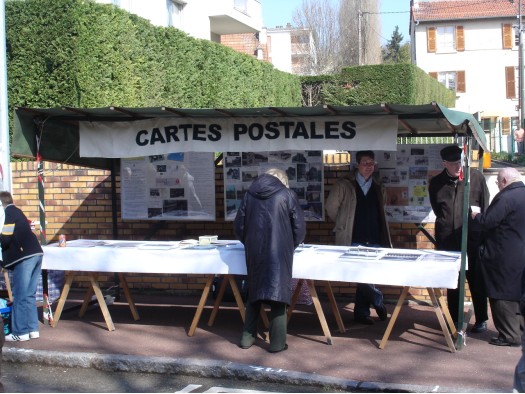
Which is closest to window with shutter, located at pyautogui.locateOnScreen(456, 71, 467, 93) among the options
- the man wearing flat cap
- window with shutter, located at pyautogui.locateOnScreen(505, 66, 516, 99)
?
window with shutter, located at pyautogui.locateOnScreen(505, 66, 516, 99)

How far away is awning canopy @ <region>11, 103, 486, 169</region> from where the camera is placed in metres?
7.42

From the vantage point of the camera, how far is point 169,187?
10.0m

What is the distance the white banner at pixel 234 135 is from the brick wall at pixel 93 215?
1.69 meters

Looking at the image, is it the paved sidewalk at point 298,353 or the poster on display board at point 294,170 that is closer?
the paved sidewalk at point 298,353

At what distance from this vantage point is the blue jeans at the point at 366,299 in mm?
8406

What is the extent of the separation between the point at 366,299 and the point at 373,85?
23246 mm

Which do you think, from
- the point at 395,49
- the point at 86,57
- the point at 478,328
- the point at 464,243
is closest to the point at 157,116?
the point at 464,243

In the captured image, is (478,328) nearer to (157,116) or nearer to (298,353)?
(298,353)

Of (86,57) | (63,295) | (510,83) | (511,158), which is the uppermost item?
(510,83)

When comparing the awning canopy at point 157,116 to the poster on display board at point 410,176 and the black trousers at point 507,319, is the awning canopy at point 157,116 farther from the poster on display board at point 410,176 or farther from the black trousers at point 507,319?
the black trousers at point 507,319

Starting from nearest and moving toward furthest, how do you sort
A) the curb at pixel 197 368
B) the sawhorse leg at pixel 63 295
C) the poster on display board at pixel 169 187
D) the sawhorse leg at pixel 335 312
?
the curb at pixel 197 368 → the sawhorse leg at pixel 335 312 → the sawhorse leg at pixel 63 295 → the poster on display board at pixel 169 187

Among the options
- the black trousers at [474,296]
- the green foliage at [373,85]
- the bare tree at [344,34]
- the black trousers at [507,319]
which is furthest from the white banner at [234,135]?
the bare tree at [344,34]

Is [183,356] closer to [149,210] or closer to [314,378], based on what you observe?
[314,378]

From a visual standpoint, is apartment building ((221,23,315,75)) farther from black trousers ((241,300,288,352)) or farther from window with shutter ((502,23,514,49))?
black trousers ((241,300,288,352))
